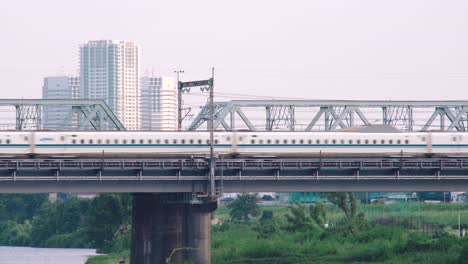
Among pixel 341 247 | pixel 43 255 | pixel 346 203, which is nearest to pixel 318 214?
pixel 346 203

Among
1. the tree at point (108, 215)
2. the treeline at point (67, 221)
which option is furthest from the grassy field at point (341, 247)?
the treeline at point (67, 221)

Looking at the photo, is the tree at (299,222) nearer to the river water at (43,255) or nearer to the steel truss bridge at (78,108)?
the river water at (43,255)

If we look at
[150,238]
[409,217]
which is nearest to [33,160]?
[150,238]

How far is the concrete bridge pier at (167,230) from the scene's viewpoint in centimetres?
8294

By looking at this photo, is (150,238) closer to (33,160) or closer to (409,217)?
(33,160)

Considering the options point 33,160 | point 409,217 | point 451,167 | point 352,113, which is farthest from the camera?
point 409,217

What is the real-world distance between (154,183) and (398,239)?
25114mm

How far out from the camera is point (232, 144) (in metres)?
96.4

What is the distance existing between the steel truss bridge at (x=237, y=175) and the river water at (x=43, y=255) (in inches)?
1292

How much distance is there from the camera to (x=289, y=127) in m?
115

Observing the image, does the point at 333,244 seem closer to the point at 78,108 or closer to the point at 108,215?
the point at 78,108

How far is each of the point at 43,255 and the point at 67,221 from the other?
1101 inches

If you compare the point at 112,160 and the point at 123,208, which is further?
the point at 123,208

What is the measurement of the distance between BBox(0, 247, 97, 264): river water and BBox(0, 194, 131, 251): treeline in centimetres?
271
